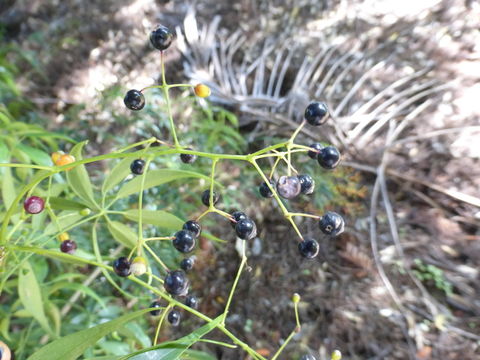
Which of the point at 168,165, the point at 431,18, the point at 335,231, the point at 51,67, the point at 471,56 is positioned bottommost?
the point at 51,67

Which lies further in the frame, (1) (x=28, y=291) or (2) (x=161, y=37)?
(1) (x=28, y=291)

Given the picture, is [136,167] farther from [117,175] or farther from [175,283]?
[175,283]

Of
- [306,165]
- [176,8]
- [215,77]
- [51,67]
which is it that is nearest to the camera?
[306,165]

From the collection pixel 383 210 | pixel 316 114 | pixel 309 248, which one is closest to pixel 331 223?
pixel 309 248

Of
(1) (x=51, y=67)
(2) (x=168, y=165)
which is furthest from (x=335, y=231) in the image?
(1) (x=51, y=67)

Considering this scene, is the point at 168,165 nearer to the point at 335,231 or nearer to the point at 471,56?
the point at 335,231

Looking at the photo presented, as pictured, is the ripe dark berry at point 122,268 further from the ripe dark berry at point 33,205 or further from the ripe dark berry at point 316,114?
the ripe dark berry at point 316,114

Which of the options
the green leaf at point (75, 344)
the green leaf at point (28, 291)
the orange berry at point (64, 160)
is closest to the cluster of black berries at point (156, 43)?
the orange berry at point (64, 160)
